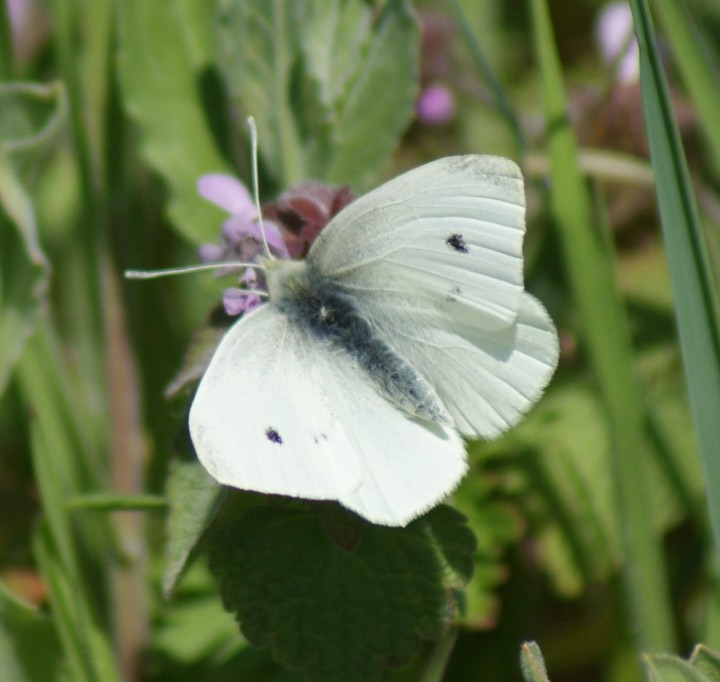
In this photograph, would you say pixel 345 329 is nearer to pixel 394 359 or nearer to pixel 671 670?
pixel 394 359

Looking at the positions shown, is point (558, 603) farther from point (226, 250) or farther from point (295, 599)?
point (226, 250)

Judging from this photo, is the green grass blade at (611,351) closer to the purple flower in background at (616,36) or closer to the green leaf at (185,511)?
the green leaf at (185,511)

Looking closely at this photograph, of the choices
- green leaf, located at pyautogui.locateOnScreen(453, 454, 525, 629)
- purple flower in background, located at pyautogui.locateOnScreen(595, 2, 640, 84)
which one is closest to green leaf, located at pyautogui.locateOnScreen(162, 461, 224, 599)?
green leaf, located at pyautogui.locateOnScreen(453, 454, 525, 629)

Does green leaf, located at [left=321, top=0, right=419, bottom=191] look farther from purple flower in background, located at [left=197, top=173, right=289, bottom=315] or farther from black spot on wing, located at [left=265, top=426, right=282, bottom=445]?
black spot on wing, located at [left=265, top=426, right=282, bottom=445]

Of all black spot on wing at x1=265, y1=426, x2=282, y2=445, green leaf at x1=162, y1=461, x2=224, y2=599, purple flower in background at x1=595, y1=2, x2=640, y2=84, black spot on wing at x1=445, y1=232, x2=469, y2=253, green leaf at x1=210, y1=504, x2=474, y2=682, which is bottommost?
green leaf at x1=210, y1=504, x2=474, y2=682

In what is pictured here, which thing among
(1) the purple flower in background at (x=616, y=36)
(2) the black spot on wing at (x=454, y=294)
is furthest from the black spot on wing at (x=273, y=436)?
(1) the purple flower in background at (x=616, y=36)
